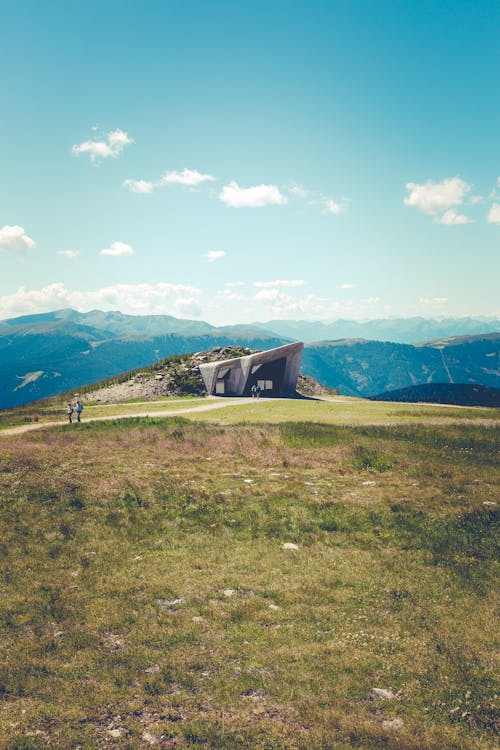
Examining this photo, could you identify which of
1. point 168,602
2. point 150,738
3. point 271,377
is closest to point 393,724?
point 150,738

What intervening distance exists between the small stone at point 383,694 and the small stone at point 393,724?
34cm

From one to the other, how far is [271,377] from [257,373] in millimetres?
2531

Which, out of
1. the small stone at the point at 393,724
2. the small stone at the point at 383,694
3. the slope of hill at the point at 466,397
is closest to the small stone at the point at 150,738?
the small stone at the point at 393,724

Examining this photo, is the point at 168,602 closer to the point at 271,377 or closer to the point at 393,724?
the point at 393,724

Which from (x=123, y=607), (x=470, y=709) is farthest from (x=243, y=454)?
(x=470, y=709)

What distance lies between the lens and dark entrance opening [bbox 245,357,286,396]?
60.6 m

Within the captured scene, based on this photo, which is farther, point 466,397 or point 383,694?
point 466,397

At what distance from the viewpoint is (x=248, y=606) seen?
8.12m

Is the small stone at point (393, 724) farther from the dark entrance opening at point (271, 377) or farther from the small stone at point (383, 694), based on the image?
the dark entrance opening at point (271, 377)

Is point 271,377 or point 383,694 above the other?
point 271,377

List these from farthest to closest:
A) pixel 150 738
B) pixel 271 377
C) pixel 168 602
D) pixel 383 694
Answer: pixel 271 377, pixel 168 602, pixel 383 694, pixel 150 738

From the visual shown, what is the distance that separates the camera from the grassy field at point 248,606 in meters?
5.52

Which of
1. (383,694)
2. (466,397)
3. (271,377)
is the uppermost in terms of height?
(271,377)

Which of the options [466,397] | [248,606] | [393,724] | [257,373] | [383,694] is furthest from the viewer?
[466,397]
